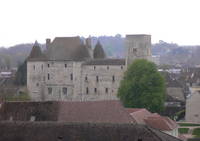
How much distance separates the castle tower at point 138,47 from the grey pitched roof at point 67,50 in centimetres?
518

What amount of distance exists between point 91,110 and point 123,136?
9.20m

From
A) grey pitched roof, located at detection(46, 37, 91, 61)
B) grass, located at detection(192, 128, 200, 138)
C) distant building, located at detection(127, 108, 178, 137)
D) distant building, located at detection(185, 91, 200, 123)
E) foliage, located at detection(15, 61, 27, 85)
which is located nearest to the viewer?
distant building, located at detection(127, 108, 178, 137)

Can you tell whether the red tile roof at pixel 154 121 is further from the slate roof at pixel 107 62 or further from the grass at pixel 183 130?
the slate roof at pixel 107 62

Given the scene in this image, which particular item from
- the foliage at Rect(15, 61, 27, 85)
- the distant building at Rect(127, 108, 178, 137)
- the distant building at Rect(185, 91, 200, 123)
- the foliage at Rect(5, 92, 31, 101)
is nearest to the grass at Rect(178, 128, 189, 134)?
the distant building at Rect(185, 91, 200, 123)

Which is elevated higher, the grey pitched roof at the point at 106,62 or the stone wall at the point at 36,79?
the grey pitched roof at the point at 106,62

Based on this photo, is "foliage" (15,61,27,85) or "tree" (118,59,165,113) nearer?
"tree" (118,59,165,113)

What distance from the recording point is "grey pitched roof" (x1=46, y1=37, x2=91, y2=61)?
65.5 metres

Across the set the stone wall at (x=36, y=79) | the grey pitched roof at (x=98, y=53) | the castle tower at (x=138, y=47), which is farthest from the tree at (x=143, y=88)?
the stone wall at (x=36, y=79)

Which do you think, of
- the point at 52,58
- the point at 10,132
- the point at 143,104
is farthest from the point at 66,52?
the point at 10,132

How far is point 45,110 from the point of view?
104 ft

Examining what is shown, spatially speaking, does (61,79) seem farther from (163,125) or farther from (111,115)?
(111,115)

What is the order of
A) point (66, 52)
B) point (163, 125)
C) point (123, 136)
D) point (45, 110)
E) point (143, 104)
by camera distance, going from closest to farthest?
point (123, 136) → point (45, 110) → point (163, 125) → point (143, 104) → point (66, 52)

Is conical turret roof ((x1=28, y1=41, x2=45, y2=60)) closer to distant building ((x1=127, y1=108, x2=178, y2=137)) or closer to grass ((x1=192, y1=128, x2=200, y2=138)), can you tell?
grass ((x1=192, y1=128, x2=200, y2=138))

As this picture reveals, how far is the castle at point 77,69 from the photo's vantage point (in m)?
63.2
